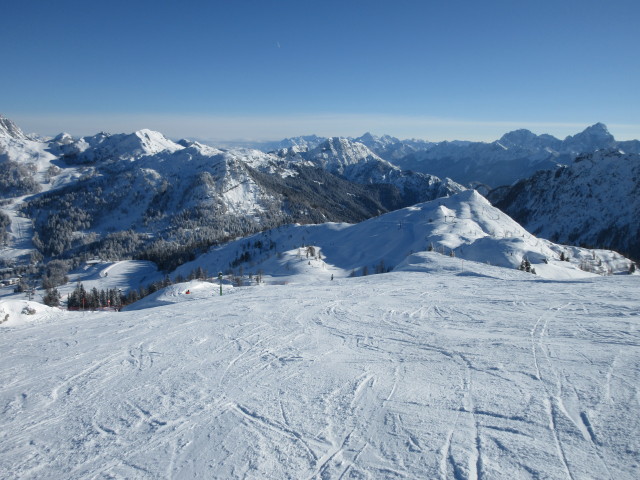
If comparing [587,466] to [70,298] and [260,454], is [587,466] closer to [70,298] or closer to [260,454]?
[260,454]

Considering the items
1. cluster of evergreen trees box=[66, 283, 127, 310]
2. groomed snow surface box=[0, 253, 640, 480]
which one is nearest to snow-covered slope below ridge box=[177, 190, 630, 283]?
cluster of evergreen trees box=[66, 283, 127, 310]

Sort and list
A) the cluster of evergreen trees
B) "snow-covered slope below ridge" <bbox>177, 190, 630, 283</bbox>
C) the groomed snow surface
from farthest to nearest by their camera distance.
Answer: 1. "snow-covered slope below ridge" <bbox>177, 190, 630, 283</bbox>
2. the cluster of evergreen trees
3. the groomed snow surface

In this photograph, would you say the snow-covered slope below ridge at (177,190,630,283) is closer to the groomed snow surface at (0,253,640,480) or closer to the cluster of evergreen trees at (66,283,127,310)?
the cluster of evergreen trees at (66,283,127,310)

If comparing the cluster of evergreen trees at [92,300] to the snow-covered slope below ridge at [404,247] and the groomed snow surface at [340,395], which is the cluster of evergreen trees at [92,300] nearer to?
the snow-covered slope below ridge at [404,247]

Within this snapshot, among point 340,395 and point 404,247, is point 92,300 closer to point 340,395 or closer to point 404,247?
point 404,247

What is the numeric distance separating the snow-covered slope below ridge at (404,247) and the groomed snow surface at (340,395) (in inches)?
2516

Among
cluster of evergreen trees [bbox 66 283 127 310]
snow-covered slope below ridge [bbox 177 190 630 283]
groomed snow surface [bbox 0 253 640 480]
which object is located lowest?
cluster of evergreen trees [bbox 66 283 127 310]

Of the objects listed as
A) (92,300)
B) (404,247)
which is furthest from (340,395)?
(404,247)

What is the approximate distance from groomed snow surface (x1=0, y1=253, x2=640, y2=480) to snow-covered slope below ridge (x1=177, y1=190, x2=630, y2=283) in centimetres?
6392

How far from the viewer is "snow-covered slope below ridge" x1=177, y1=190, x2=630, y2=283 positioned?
282 feet

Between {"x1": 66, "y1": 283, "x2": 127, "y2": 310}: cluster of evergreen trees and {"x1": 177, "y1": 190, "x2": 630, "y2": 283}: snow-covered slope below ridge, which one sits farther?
{"x1": 177, "y1": 190, "x2": 630, "y2": 283}: snow-covered slope below ridge

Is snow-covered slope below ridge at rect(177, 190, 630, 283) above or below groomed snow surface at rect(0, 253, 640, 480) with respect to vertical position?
below

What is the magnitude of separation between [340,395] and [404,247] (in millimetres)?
101845

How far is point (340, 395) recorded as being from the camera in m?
11.0
